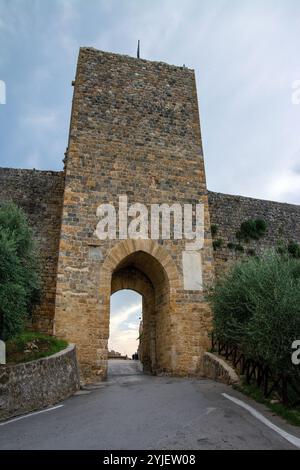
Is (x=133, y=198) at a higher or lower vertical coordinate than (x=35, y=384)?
higher

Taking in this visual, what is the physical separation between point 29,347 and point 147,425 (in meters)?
4.62

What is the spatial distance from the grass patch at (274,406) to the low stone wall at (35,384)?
158 inches

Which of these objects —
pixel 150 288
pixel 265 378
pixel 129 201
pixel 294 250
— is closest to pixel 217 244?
pixel 150 288

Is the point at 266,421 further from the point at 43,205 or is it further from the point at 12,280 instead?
the point at 43,205

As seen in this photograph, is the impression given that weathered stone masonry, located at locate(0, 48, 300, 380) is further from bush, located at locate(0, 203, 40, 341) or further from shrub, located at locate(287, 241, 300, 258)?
bush, located at locate(0, 203, 40, 341)

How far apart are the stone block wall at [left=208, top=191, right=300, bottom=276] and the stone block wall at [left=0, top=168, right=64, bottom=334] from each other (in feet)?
21.2

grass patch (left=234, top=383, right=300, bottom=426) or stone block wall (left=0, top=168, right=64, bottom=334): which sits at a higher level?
stone block wall (left=0, top=168, right=64, bottom=334)

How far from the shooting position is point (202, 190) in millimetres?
14875

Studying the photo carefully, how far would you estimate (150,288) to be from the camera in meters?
15.6

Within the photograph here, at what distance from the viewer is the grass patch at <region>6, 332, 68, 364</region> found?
8790 millimetres

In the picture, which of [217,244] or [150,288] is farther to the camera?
[217,244]

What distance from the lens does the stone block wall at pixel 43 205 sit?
44.8ft

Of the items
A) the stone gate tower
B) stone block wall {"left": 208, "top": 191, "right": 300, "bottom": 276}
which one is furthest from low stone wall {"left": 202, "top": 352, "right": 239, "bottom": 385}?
stone block wall {"left": 208, "top": 191, "right": 300, "bottom": 276}

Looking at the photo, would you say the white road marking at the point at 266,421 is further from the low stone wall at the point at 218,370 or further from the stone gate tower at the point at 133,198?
the stone gate tower at the point at 133,198
